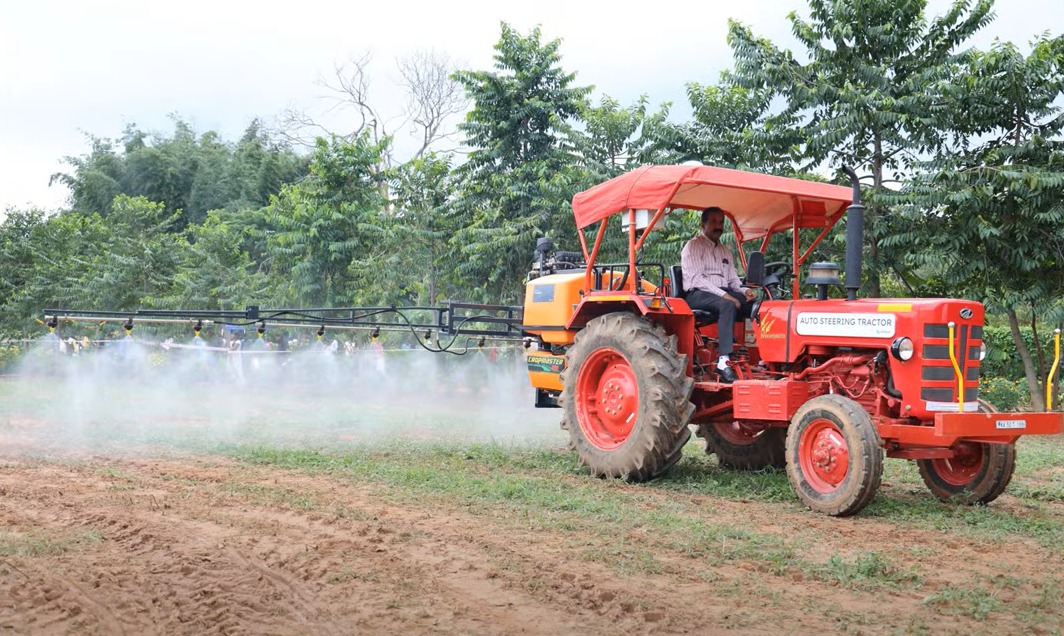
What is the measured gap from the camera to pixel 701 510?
7191 mm

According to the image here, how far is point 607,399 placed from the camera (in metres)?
8.79

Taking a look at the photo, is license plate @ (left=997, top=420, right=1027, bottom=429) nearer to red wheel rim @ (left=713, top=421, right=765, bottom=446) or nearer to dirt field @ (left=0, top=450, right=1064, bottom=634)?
dirt field @ (left=0, top=450, right=1064, bottom=634)

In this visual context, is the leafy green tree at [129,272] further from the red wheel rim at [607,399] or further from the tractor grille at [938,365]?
the tractor grille at [938,365]

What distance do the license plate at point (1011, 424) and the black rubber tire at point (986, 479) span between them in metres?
0.31

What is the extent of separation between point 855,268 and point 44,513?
5.75 meters

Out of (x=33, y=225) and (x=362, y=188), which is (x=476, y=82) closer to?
(x=362, y=188)

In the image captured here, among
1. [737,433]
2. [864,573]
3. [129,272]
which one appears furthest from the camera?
[129,272]

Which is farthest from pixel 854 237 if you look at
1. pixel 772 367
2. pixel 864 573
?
A: pixel 864 573

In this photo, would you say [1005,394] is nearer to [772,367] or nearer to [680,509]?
[772,367]

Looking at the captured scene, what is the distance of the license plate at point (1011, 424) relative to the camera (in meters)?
6.76

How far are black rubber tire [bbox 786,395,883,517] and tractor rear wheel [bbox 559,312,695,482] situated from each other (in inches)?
41.2

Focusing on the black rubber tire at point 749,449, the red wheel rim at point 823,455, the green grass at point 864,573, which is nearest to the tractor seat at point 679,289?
the black rubber tire at point 749,449

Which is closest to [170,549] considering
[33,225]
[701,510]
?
[701,510]

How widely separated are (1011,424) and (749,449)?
8.98ft
